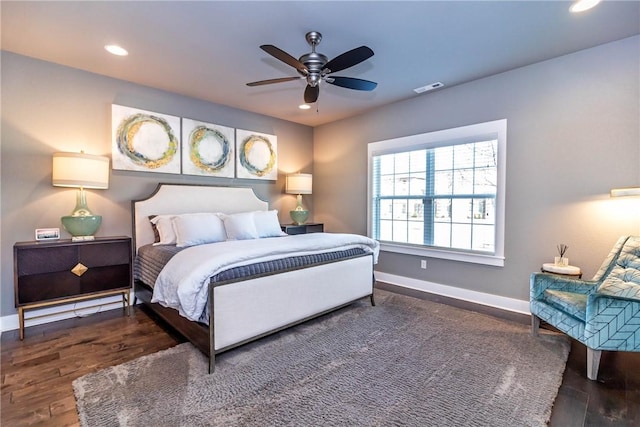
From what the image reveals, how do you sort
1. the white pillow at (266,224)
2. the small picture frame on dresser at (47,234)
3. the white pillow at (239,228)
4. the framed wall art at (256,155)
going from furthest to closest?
the framed wall art at (256,155)
the white pillow at (266,224)
the white pillow at (239,228)
the small picture frame on dresser at (47,234)

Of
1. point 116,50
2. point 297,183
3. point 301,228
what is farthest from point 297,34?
point 301,228

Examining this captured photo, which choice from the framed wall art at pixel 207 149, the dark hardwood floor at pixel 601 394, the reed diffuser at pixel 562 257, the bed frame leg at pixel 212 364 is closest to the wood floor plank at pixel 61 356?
the bed frame leg at pixel 212 364

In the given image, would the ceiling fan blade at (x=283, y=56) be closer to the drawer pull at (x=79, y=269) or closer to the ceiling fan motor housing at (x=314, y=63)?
the ceiling fan motor housing at (x=314, y=63)

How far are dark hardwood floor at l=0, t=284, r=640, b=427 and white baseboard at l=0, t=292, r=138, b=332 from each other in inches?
4.1

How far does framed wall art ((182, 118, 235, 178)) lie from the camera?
4066 mm

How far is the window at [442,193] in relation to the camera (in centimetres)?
348

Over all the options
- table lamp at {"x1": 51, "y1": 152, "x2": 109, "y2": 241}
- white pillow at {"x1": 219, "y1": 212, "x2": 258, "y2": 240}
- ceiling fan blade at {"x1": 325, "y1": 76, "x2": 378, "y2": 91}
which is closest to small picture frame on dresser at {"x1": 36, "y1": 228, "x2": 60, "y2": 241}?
table lamp at {"x1": 51, "y1": 152, "x2": 109, "y2": 241}

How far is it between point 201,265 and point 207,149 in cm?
263

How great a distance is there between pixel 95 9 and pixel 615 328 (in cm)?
434

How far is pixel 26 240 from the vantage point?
300 cm

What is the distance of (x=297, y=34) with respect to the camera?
2.56 metres

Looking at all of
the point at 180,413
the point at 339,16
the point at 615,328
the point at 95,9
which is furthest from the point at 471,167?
the point at 95,9

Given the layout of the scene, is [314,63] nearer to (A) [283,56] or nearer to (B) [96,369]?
(A) [283,56]

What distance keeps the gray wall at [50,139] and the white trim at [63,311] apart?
12 cm
